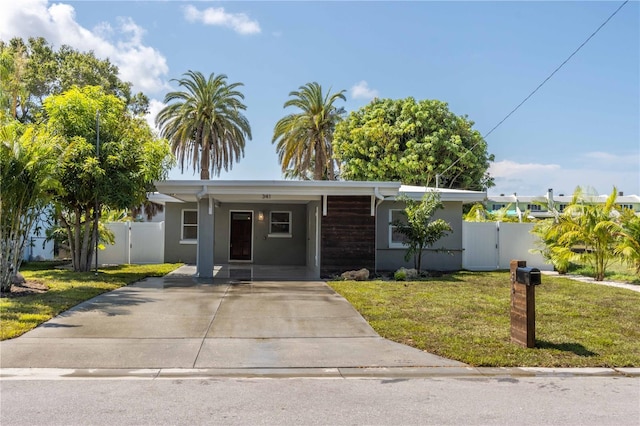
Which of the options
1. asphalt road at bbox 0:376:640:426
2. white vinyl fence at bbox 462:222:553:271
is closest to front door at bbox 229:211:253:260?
white vinyl fence at bbox 462:222:553:271

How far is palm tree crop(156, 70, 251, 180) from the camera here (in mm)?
27266

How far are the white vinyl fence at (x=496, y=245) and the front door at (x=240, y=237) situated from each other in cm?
857

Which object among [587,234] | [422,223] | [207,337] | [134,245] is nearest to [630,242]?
[587,234]

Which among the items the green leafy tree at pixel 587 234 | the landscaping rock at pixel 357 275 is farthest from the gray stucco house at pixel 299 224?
the green leafy tree at pixel 587 234

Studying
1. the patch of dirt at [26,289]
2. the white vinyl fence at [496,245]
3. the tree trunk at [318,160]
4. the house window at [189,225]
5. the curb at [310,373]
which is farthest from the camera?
the tree trunk at [318,160]

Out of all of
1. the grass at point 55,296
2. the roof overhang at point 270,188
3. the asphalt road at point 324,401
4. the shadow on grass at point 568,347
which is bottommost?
the asphalt road at point 324,401

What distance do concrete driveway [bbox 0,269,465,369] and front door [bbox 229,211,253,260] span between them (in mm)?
10116

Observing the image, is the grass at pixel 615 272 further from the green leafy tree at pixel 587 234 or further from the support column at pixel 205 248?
the support column at pixel 205 248

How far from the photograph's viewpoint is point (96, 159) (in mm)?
13961

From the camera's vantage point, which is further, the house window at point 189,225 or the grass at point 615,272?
the house window at point 189,225

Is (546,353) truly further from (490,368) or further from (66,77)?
(66,77)

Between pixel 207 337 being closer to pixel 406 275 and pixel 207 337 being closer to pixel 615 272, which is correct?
pixel 406 275

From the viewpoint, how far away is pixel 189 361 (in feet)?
21.0

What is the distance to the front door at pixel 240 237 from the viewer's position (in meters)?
21.4
